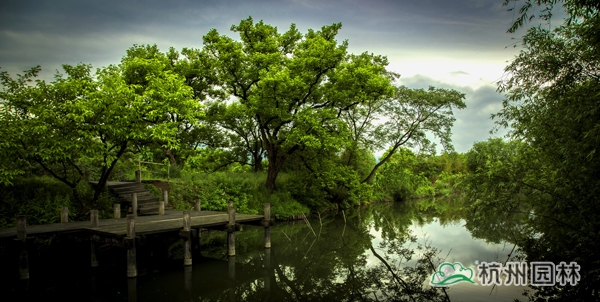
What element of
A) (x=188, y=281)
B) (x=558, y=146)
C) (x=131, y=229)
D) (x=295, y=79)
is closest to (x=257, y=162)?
(x=295, y=79)

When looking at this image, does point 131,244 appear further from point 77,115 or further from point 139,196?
point 139,196

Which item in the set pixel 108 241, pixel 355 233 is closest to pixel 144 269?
pixel 108 241

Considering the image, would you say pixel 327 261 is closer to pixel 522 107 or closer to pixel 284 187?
pixel 522 107

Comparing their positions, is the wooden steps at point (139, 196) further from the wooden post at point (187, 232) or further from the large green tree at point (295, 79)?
the large green tree at point (295, 79)

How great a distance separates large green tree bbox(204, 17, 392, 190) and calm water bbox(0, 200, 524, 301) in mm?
6894

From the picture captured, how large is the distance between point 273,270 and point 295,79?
40.1ft

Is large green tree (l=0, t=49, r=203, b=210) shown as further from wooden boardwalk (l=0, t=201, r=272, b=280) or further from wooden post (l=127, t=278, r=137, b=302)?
wooden post (l=127, t=278, r=137, b=302)

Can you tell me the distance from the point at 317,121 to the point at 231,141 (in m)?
10.1

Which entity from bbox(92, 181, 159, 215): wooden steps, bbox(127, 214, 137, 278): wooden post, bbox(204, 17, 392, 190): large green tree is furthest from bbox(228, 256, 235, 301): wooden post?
bbox(204, 17, 392, 190): large green tree

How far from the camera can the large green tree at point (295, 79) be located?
22750mm

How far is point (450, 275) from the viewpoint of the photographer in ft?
39.3

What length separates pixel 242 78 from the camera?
24.9 metres

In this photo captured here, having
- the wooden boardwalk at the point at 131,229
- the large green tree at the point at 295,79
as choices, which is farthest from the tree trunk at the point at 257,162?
the wooden boardwalk at the point at 131,229

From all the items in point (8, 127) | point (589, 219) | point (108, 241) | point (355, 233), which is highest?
point (8, 127)
